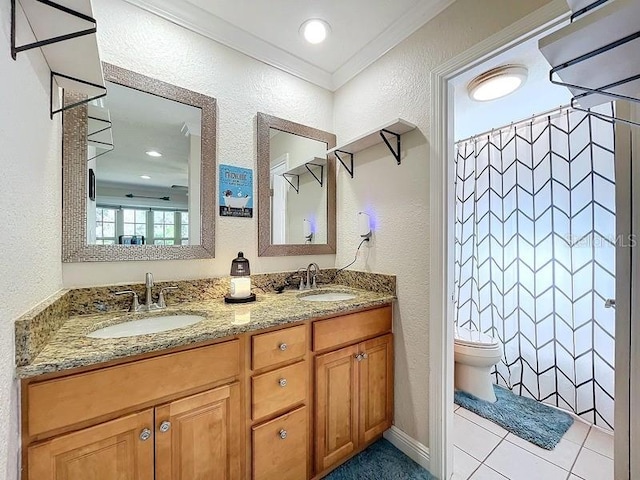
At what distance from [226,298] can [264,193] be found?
683 millimetres

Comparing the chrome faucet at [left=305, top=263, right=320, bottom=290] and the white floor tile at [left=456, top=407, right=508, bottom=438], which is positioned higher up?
the chrome faucet at [left=305, top=263, right=320, bottom=290]

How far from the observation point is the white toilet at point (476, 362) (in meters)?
1.97

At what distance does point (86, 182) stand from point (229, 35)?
113 centimetres

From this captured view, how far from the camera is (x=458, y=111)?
2170 millimetres

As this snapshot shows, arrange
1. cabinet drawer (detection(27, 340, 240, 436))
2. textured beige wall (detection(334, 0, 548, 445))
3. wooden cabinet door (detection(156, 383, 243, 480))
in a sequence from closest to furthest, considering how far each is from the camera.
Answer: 1. cabinet drawer (detection(27, 340, 240, 436))
2. wooden cabinet door (detection(156, 383, 243, 480))
3. textured beige wall (detection(334, 0, 548, 445))

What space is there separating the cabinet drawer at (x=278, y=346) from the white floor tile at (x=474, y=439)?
120 centimetres

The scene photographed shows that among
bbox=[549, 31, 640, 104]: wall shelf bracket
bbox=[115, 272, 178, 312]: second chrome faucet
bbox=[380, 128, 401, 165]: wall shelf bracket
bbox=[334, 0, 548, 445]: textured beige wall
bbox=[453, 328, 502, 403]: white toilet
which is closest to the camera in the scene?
bbox=[549, 31, 640, 104]: wall shelf bracket

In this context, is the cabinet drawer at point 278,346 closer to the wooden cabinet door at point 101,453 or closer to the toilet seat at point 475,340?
the wooden cabinet door at point 101,453

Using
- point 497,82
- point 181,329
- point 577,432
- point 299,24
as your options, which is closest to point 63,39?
point 181,329

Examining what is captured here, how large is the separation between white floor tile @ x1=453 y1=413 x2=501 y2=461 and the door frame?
0.85 feet

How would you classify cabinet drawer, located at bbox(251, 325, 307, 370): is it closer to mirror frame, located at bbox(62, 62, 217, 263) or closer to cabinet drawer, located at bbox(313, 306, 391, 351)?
cabinet drawer, located at bbox(313, 306, 391, 351)

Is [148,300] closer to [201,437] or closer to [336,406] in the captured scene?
[201,437]

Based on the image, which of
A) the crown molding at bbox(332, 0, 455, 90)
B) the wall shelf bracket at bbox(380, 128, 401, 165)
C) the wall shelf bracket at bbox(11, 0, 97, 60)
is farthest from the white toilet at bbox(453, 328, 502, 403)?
the wall shelf bracket at bbox(11, 0, 97, 60)

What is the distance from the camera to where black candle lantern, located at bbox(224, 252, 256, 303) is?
4.75 feet
